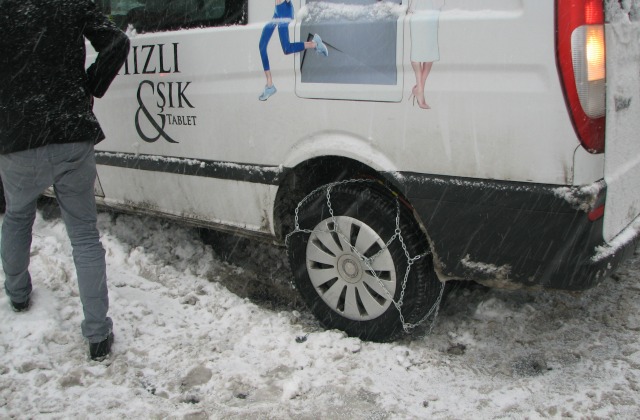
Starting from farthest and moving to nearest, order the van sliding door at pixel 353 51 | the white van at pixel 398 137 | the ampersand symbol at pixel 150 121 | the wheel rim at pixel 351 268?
the ampersand symbol at pixel 150 121 → the wheel rim at pixel 351 268 → the van sliding door at pixel 353 51 → the white van at pixel 398 137

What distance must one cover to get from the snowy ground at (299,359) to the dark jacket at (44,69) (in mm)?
1023

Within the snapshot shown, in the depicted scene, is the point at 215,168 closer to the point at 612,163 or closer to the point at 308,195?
the point at 308,195

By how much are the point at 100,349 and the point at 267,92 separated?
1.49m

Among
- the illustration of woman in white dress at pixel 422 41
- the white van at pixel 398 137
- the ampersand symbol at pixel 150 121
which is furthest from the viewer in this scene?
the ampersand symbol at pixel 150 121

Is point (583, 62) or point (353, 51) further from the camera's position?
point (353, 51)

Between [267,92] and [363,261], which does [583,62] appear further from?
[267,92]

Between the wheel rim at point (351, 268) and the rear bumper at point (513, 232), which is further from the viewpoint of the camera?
the wheel rim at point (351, 268)

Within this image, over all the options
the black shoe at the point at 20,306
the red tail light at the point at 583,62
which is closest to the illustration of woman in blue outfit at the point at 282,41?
the red tail light at the point at 583,62

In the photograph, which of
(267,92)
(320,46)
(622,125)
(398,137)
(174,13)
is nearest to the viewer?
(622,125)

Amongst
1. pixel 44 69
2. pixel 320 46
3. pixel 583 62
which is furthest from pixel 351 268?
pixel 44 69

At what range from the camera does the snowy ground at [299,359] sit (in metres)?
2.56

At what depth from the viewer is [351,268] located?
2957 mm

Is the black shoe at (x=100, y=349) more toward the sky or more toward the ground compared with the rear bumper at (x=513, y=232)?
more toward the ground

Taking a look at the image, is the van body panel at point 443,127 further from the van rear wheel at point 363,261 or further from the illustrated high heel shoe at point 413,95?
the van rear wheel at point 363,261
